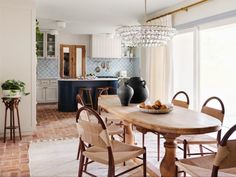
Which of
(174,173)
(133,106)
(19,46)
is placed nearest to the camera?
(174,173)

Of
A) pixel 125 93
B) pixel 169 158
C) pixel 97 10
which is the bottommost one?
pixel 169 158

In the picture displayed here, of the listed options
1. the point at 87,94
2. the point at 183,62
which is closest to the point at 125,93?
the point at 183,62

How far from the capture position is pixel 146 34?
3.05m

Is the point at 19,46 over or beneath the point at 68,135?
over

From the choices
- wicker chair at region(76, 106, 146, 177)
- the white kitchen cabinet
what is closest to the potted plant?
wicker chair at region(76, 106, 146, 177)

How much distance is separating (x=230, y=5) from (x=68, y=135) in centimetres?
333

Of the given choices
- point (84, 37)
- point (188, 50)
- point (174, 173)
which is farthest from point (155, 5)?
point (84, 37)

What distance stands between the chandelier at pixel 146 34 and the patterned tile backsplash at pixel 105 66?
5997mm

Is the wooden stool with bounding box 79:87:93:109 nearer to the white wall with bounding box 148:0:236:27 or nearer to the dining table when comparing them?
the white wall with bounding box 148:0:236:27

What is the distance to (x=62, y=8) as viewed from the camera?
527 cm

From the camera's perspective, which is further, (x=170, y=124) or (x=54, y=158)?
(x=54, y=158)

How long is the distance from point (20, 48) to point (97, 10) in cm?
183

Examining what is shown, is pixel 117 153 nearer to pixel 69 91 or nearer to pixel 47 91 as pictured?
pixel 69 91

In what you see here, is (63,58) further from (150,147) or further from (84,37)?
(150,147)
